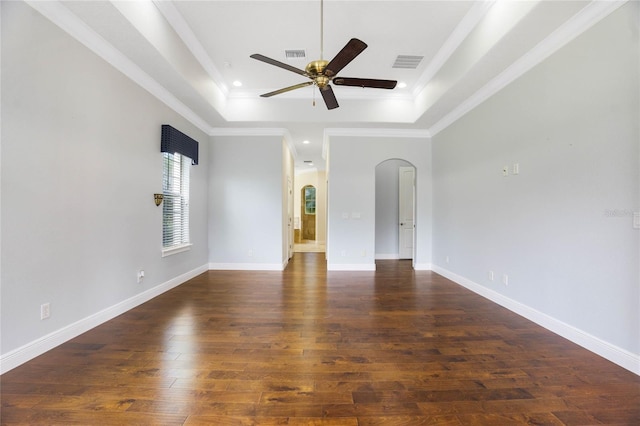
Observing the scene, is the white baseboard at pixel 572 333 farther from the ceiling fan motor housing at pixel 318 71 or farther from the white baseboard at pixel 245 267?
the white baseboard at pixel 245 267

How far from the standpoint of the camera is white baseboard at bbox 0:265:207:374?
1.91 meters

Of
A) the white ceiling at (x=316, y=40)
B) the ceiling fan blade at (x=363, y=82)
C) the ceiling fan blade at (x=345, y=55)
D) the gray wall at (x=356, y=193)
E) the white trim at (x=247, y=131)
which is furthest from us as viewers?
the gray wall at (x=356, y=193)

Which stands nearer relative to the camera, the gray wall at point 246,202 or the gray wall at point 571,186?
the gray wall at point 571,186

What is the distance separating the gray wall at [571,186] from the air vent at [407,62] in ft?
3.68

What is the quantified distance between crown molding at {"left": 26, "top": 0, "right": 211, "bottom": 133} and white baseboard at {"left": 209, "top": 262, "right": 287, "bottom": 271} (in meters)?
2.97

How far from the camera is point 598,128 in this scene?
2.19 m

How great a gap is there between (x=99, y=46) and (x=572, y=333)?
5.26 metres

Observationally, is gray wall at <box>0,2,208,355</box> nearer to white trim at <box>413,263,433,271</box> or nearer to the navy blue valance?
the navy blue valance

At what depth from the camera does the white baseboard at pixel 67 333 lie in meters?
1.91

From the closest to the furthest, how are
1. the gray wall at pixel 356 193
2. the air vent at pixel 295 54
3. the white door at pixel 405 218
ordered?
the air vent at pixel 295 54 → the gray wall at pixel 356 193 → the white door at pixel 405 218

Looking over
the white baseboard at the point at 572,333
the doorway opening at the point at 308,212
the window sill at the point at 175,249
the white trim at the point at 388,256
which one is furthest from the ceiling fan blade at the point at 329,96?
the doorway opening at the point at 308,212

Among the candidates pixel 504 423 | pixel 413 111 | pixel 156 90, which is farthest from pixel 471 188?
pixel 156 90

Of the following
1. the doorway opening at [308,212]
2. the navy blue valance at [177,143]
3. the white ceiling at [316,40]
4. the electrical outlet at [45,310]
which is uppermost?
the white ceiling at [316,40]

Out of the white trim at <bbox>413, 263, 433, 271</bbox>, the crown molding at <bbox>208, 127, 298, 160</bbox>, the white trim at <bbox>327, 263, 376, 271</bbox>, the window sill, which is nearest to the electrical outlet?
the window sill
